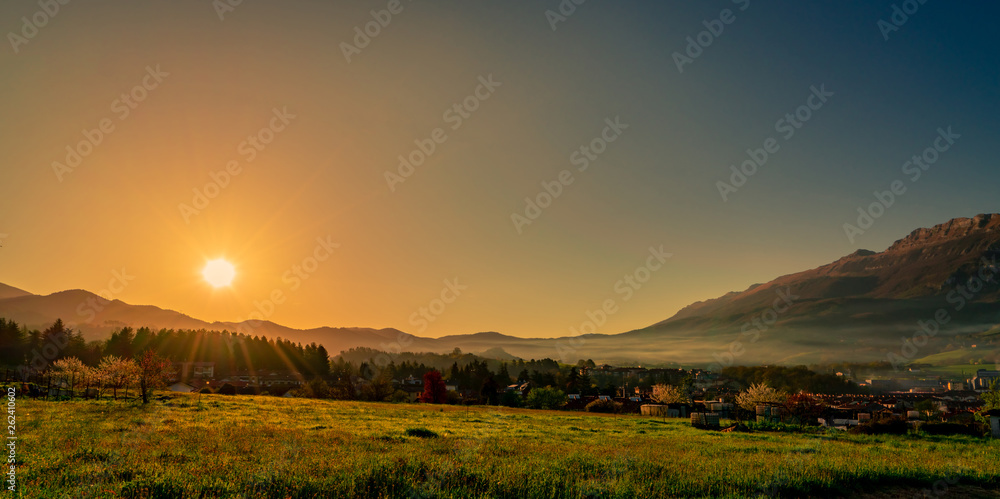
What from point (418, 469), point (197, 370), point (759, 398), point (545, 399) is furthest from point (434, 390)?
point (197, 370)

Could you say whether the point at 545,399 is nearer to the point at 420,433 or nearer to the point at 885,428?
the point at 885,428

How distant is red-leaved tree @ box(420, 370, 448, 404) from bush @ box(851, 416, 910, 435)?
7944 centimetres

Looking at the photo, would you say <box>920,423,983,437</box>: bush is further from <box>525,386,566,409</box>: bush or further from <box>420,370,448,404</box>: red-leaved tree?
<box>420,370,448,404</box>: red-leaved tree

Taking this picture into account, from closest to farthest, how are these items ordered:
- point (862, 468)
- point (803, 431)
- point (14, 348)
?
point (862, 468) < point (803, 431) < point (14, 348)

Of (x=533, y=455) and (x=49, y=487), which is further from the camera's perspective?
(x=533, y=455)

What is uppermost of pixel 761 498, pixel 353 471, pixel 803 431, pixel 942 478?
pixel 353 471

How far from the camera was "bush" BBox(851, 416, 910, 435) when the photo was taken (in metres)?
44.8

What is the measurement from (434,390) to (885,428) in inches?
3229

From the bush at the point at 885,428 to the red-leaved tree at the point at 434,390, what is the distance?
79.4m

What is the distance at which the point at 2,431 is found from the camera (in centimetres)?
Result: 2242

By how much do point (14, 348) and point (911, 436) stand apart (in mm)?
194679

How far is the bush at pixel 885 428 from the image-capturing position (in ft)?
147

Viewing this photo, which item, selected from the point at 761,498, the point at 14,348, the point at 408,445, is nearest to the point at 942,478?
the point at 761,498

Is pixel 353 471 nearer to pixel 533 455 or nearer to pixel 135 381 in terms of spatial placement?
pixel 533 455
